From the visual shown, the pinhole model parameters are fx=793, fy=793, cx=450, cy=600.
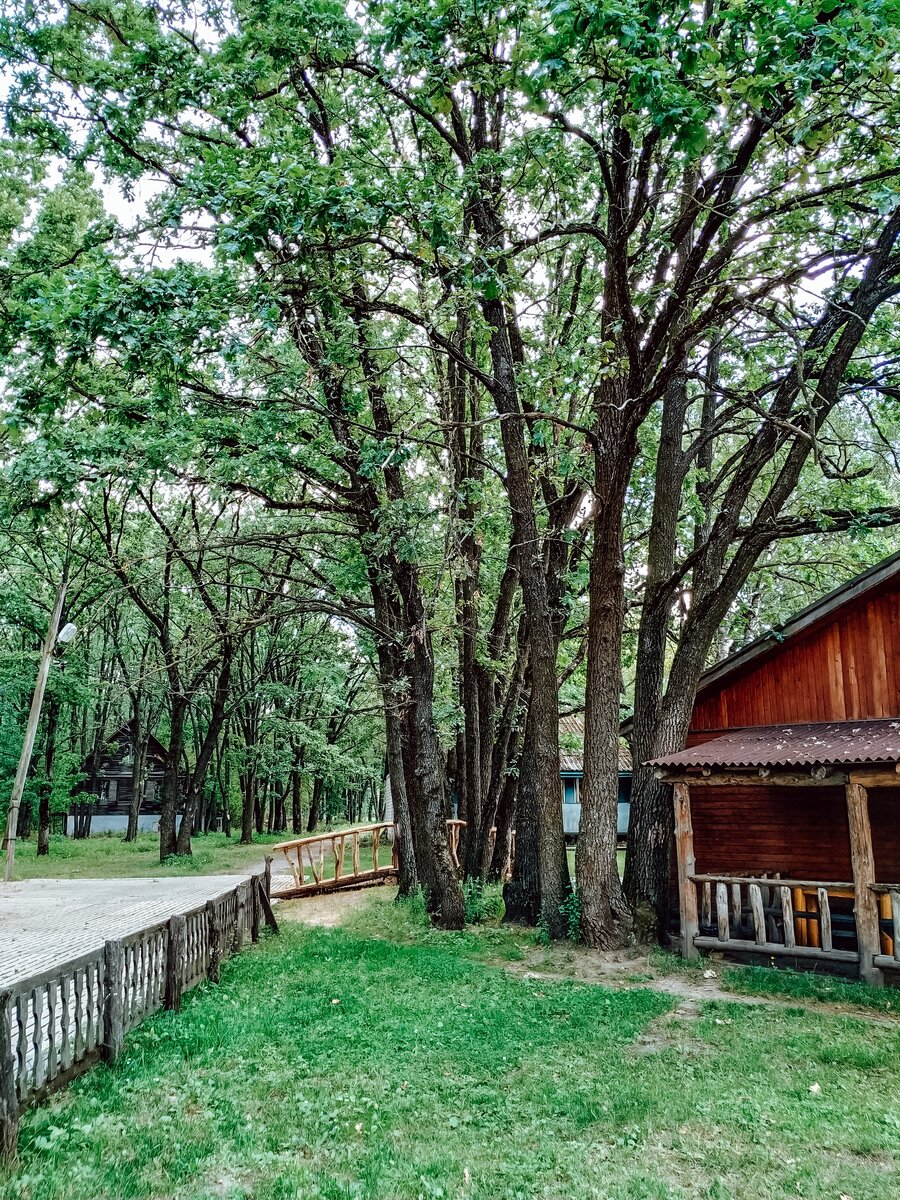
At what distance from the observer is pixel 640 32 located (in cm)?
563

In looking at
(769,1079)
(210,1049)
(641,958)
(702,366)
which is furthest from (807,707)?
(210,1049)

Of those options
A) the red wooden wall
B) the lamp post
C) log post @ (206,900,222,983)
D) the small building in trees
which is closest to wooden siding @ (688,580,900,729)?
the red wooden wall

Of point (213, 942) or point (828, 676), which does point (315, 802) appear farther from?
point (828, 676)

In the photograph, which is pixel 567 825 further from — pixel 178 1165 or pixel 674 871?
pixel 178 1165

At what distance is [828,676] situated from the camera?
1214 cm

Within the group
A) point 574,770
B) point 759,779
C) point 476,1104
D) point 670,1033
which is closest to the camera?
point 476,1104

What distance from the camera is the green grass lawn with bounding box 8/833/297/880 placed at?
22.1 meters

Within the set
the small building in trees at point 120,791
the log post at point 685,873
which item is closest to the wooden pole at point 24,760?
the log post at point 685,873

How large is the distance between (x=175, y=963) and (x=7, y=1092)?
3.37 metres

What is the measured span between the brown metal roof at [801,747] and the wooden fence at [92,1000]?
6.50m

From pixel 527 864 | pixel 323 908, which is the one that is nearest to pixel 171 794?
pixel 323 908

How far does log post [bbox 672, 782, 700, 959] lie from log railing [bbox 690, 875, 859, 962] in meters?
0.09

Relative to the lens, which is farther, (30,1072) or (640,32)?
(640,32)

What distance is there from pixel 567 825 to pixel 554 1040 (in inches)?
1056
